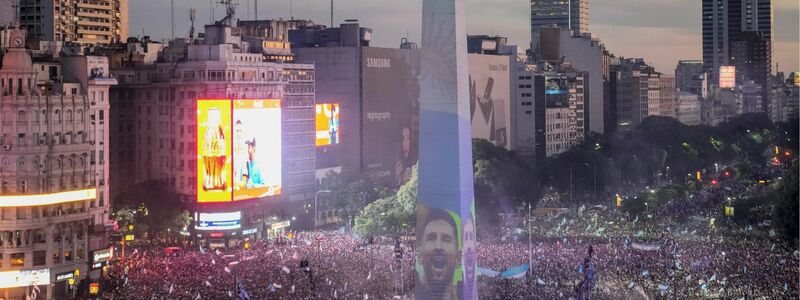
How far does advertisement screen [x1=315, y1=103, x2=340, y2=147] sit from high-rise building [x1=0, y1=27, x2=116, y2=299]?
128 ft

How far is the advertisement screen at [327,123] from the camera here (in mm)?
112688

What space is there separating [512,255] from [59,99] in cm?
2361

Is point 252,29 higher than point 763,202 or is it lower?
higher

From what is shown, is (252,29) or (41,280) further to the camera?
(252,29)

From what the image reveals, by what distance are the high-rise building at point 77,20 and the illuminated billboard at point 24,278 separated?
67.1 metres

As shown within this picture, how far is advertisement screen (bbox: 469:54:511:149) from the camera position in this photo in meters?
142

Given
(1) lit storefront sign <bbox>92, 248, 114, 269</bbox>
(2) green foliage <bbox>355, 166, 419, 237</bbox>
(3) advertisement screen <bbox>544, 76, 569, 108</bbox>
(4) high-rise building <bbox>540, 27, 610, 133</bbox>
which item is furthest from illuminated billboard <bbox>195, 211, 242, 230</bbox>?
(4) high-rise building <bbox>540, 27, 610, 133</bbox>

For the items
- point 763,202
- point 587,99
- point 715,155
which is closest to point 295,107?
point 763,202

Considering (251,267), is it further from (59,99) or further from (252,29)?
(252,29)

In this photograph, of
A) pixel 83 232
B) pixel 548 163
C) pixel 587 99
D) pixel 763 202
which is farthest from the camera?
pixel 587 99

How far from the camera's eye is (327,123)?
114m

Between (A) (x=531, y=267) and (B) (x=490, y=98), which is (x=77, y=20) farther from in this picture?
(A) (x=531, y=267)

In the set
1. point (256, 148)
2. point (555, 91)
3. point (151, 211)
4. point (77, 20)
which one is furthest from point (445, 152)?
point (555, 91)

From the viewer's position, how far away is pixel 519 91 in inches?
6319
